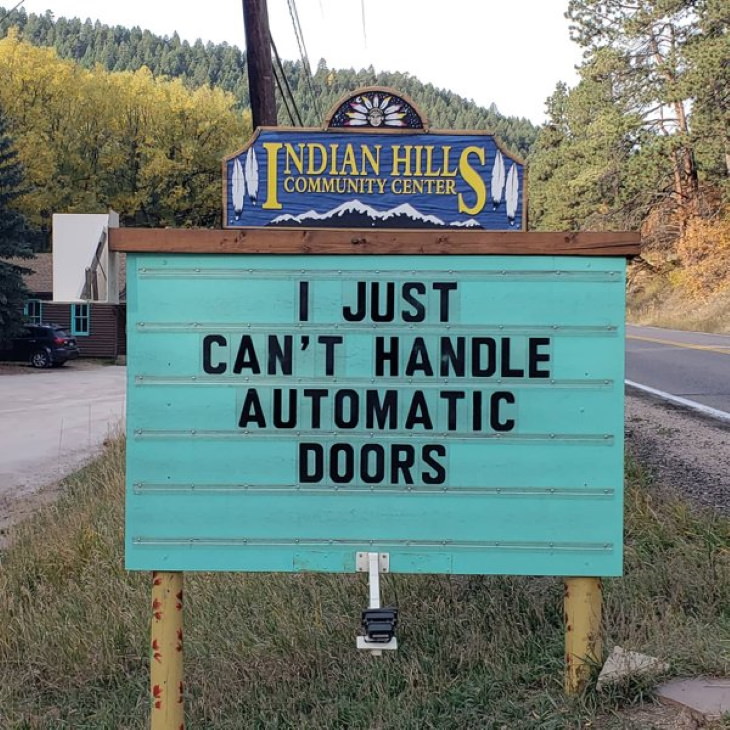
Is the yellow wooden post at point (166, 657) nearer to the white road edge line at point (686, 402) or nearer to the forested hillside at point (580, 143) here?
the white road edge line at point (686, 402)

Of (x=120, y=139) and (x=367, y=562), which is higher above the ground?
(x=120, y=139)

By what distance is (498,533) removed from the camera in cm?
349

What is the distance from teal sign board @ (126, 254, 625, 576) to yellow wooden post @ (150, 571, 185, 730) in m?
0.11

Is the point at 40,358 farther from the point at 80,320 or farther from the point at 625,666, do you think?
the point at 625,666

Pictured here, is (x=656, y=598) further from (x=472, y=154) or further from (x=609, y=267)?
(x=472, y=154)

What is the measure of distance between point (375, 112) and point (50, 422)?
15480mm

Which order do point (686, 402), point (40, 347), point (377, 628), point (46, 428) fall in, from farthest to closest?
point (40, 347) < point (46, 428) < point (686, 402) < point (377, 628)

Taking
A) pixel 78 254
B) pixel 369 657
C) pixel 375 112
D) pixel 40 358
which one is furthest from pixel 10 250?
pixel 369 657

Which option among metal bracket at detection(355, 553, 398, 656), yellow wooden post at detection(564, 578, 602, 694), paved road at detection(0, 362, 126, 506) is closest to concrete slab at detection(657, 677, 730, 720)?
yellow wooden post at detection(564, 578, 602, 694)

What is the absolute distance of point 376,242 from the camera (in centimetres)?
346

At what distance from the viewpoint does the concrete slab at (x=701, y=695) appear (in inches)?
127

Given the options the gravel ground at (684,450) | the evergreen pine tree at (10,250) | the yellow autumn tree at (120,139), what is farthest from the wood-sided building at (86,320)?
the gravel ground at (684,450)

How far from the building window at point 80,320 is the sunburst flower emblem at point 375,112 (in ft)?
125

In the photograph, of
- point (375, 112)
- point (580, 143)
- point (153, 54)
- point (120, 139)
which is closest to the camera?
point (375, 112)
